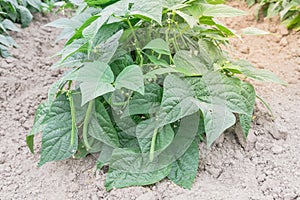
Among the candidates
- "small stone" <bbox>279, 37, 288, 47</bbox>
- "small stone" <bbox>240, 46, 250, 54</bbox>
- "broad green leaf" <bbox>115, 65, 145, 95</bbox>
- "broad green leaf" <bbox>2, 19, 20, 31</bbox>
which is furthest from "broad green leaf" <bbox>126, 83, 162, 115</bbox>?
"broad green leaf" <bbox>2, 19, 20, 31</bbox>

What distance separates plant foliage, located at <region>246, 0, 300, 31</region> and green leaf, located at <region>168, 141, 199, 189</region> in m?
0.97

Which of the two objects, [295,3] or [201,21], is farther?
[295,3]

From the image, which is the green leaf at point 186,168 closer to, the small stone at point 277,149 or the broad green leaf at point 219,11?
the small stone at point 277,149

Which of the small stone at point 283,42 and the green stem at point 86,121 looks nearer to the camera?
the green stem at point 86,121

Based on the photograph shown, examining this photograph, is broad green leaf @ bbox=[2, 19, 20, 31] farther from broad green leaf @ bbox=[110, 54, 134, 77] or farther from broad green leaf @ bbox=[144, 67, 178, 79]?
broad green leaf @ bbox=[144, 67, 178, 79]

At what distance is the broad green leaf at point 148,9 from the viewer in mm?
1150

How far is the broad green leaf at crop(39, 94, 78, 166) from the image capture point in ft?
4.23

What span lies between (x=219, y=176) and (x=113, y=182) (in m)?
0.32

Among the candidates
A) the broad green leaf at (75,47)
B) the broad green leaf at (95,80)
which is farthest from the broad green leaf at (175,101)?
the broad green leaf at (75,47)

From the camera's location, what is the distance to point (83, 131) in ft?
4.26

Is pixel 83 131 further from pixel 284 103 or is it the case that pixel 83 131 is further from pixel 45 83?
pixel 284 103

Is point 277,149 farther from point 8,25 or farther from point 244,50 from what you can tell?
point 8,25

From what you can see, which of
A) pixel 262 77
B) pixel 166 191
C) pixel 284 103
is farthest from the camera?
pixel 284 103

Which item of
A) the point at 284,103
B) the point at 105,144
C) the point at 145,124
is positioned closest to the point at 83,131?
the point at 105,144
